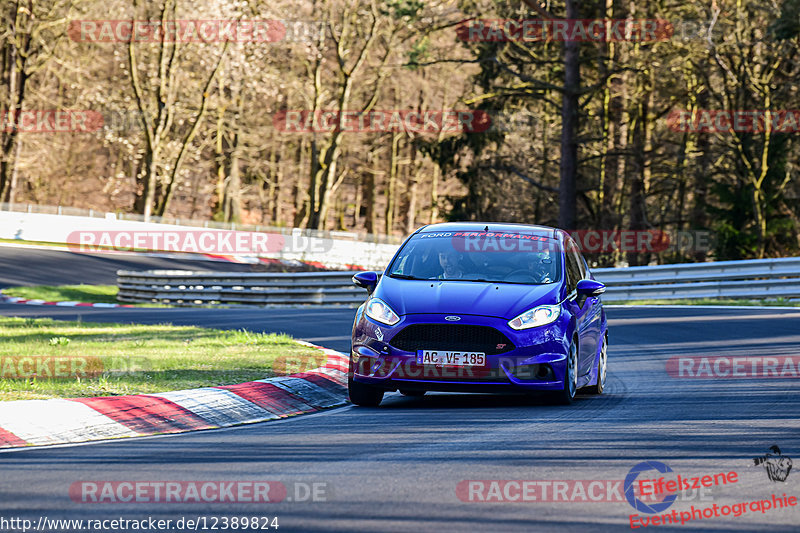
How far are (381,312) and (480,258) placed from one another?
1333mm

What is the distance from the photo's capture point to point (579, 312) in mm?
10055

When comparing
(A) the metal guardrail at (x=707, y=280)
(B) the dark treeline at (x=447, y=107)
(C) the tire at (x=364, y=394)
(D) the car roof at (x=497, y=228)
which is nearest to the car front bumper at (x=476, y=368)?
(C) the tire at (x=364, y=394)

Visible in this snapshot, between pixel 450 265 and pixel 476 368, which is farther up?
pixel 450 265

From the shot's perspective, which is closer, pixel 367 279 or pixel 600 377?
pixel 367 279

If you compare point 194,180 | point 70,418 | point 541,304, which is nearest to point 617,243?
point 541,304

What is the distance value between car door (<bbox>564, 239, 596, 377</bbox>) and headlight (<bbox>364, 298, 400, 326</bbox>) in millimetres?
1643

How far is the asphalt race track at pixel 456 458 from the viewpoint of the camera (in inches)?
203

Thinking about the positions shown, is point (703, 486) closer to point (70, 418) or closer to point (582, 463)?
point (582, 463)

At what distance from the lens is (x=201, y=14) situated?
49281mm
